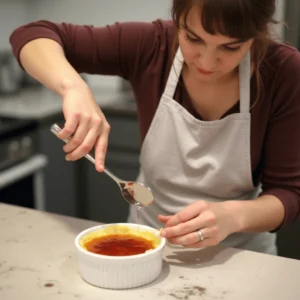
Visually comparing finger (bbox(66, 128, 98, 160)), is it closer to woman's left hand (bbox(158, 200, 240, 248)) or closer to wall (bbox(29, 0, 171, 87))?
woman's left hand (bbox(158, 200, 240, 248))

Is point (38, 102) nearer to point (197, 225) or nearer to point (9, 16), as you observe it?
point (9, 16)

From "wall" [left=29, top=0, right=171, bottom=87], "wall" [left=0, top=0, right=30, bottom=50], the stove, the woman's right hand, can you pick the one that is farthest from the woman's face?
"wall" [left=0, top=0, right=30, bottom=50]

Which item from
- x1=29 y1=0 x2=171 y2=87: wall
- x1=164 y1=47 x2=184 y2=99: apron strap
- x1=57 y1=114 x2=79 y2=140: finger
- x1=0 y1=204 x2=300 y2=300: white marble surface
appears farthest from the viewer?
x1=29 y1=0 x2=171 y2=87: wall

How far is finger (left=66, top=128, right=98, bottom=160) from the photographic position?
0.93m

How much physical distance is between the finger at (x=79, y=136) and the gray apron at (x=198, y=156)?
303 mm

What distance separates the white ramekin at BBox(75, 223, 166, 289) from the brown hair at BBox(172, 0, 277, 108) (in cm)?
40

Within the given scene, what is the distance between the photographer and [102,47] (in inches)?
47.5

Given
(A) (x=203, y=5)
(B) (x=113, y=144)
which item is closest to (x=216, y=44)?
(A) (x=203, y=5)

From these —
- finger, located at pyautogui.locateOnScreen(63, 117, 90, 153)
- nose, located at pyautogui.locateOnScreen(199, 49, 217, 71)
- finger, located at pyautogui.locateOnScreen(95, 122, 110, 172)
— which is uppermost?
nose, located at pyautogui.locateOnScreen(199, 49, 217, 71)

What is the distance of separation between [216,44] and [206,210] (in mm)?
305

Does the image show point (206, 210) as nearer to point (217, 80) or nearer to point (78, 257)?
point (78, 257)

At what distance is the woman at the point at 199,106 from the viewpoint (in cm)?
102

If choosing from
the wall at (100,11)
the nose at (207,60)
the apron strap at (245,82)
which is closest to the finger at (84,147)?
the nose at (207,60)

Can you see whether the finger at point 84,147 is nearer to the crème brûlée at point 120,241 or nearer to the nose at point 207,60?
the crème brûlée at point 120,241
